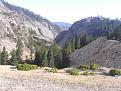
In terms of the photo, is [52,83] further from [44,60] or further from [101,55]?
[44,60]

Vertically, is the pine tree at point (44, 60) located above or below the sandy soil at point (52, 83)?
above

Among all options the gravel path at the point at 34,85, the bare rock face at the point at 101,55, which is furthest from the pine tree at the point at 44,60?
the gravel path at the point at 34,85

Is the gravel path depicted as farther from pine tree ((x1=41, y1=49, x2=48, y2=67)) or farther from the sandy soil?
pine tree ((x1=41, y1=49, x2=48, y2=67))

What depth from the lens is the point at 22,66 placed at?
→ 53125 mm

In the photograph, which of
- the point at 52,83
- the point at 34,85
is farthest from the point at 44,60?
the point at 34,85

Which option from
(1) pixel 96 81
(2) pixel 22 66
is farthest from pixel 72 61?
(1) pixel 96 81

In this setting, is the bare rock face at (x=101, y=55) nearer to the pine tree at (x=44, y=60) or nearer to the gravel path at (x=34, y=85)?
the pine tree at (x=44, y=60)

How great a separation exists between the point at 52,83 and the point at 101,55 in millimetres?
89009

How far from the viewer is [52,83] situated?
131 ft

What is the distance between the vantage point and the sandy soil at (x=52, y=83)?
121ft

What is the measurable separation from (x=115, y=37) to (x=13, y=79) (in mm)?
124503

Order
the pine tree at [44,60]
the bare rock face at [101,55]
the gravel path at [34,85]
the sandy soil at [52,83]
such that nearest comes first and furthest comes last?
1. the gravel path at [34,85]
2. the sandy soil at [52,83]
3. the bare rock face at [101,55]
4. the pine tree at [44,60]

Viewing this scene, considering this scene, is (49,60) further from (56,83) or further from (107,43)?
(56,83)

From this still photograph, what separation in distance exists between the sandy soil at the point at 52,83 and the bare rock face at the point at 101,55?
57.8 meters
